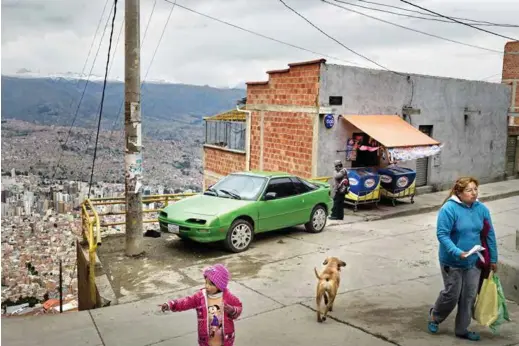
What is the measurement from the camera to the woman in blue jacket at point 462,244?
4883mm

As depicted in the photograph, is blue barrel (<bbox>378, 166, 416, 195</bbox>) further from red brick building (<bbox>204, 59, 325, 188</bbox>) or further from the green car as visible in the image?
the green car

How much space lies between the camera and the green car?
904cm

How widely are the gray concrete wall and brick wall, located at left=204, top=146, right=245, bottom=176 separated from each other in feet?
14.2

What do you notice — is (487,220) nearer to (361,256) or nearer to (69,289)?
(361,256)

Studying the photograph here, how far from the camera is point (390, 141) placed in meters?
13.5

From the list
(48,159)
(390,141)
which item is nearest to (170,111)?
(48,159)

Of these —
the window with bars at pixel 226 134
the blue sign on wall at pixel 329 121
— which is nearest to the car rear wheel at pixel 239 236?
the blue sign on wall at pixel 329 121

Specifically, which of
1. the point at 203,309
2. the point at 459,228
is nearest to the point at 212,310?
the point at 203,309

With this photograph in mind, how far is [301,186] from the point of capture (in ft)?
35.6

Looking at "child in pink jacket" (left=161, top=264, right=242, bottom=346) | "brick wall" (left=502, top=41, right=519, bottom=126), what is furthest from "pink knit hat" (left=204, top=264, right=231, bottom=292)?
"brick wall" (left=502, top=41, right=519, bottom=126)

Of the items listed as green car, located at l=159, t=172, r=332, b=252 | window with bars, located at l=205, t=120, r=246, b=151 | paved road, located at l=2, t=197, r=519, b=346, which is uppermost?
window with bars, located at l=205, t=120, r=246, b=151

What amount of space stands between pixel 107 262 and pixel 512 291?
6385 millimetres

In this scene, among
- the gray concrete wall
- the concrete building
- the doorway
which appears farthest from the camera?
the doorway

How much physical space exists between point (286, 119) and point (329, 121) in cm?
155
